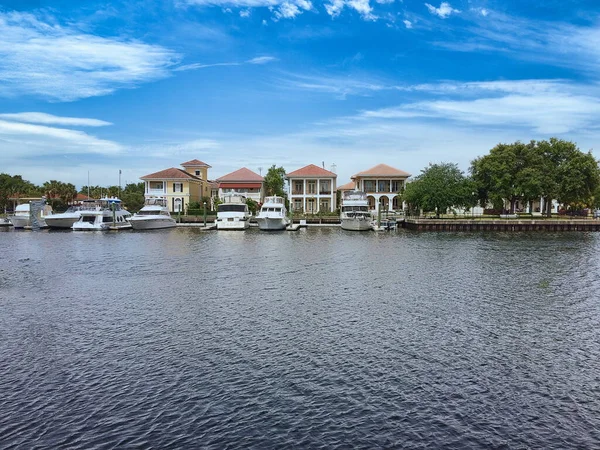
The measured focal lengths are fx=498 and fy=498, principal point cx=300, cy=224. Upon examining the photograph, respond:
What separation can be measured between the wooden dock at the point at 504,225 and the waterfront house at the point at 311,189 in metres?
24.1

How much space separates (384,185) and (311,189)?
1423 cm

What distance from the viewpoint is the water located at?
1041cm

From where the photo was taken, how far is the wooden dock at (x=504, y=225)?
237 feet

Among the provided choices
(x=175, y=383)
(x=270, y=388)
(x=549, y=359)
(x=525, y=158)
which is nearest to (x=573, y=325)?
(x=549, y=359)

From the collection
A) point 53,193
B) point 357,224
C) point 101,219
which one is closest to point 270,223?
point 357,224

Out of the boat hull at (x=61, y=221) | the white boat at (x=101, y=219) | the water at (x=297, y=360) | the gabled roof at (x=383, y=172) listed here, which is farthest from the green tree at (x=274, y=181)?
the water at (x=297, y=360)

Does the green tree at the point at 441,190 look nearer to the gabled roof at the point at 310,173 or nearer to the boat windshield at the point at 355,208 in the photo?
the boat windshield at the point at 355,208

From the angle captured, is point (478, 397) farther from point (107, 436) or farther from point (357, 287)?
point (357, 287)

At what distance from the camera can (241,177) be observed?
94.9 meters

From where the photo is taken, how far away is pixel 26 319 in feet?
60.2

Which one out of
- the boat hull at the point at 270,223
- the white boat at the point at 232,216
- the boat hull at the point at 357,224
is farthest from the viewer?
the white boat at the point at 232,216

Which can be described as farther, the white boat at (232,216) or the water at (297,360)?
the white boat at (232,216)

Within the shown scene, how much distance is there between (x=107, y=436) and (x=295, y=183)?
87023 millimetres

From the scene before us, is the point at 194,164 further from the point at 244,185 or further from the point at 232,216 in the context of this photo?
the point at 232,216
